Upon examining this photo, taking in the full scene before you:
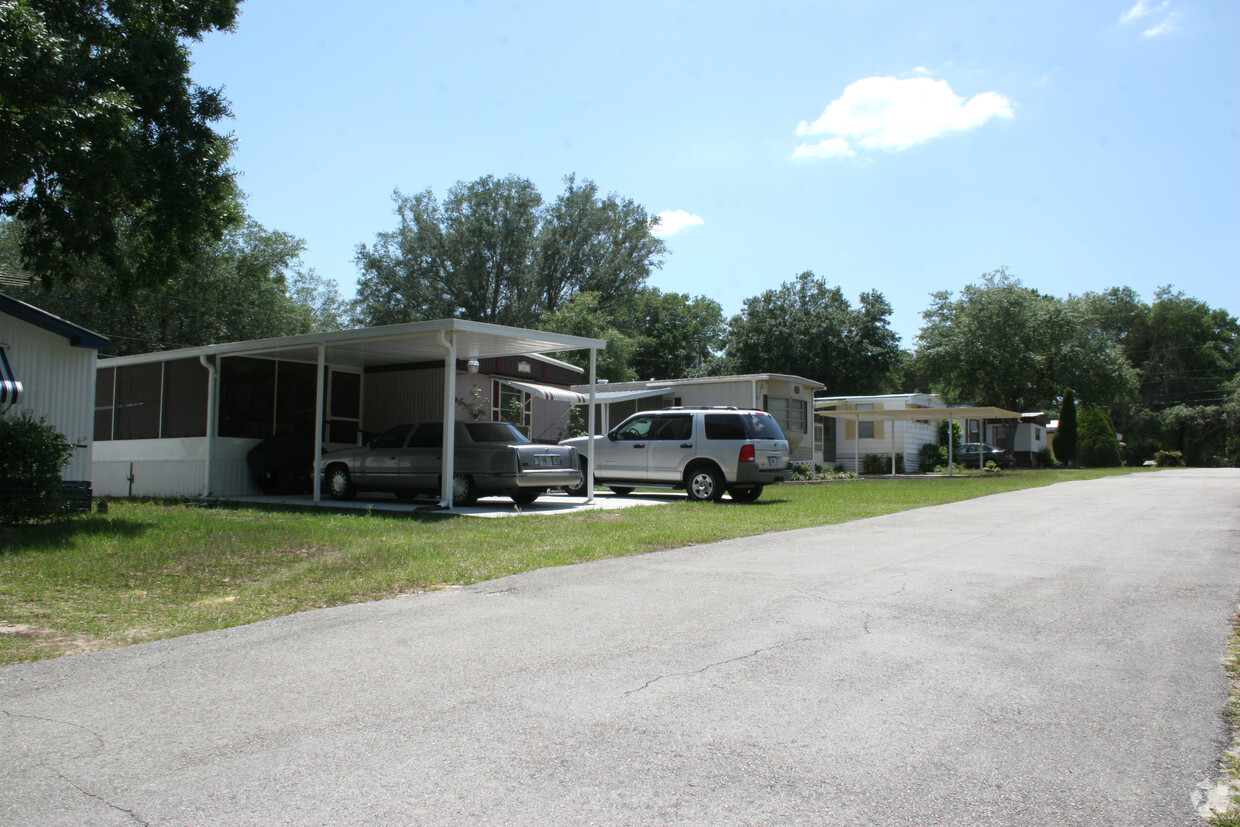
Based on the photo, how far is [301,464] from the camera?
17.9 meters

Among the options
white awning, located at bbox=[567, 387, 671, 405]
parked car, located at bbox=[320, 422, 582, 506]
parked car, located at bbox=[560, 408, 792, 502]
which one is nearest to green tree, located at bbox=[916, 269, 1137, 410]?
white awning, located at bbox=[567, 387, 671, 405]

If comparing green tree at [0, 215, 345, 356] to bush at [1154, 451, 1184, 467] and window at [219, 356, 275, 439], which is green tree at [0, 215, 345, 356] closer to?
window at [219, 356, 275, 439]

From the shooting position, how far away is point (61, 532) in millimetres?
10367

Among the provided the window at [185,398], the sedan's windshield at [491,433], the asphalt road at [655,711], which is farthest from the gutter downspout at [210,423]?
the asphalt road at [655,711]

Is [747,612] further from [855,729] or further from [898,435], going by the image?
[898,435]

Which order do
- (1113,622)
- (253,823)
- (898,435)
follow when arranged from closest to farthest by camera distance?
(253,823), (1113,622), (898,435)

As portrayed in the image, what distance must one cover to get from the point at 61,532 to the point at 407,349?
752cm

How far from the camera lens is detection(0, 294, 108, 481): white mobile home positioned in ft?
41.8

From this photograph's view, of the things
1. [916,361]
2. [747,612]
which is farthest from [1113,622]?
[916,361]

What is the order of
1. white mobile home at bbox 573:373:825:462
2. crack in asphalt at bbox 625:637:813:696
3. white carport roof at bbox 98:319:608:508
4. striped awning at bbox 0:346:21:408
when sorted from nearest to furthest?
crack in asphalt at bbox 625:637:813:696 < striped awning at bbox 0:346:21:408 < white carport roof at bbox 98:319:608:508 < white mobile home at bbox 573:373:825:462

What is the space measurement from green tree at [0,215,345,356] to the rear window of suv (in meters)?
21.6

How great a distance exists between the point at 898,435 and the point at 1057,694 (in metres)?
30.9

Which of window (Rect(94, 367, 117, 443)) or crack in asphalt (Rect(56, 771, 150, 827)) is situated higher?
window (Rect(94, 367, 117, 443))

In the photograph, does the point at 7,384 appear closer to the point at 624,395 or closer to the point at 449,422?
the point at 449,422
